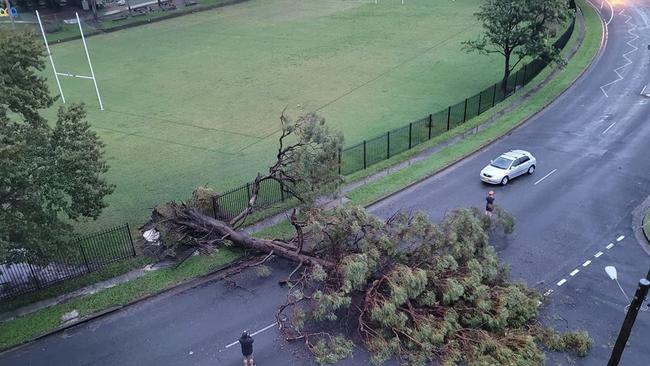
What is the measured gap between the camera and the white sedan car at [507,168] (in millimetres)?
26578

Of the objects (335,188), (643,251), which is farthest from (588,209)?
(335,188)

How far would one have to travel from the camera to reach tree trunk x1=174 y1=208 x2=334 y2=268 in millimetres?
20984

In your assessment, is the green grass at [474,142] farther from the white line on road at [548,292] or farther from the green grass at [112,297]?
the white line on road at [548,292]

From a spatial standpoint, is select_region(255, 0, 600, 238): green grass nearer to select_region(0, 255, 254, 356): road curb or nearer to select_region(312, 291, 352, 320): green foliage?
select_region(0, 255, 254, 356): road curb

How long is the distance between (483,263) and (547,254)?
4.90m

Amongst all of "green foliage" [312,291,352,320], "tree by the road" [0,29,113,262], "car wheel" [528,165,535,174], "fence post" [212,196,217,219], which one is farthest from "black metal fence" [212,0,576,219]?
"green foliage" [312,291,352,320]

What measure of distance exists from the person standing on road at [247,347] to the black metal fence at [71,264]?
7480 mm

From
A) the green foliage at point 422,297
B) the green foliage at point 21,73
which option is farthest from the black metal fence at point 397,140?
the green foliage at point 21,73

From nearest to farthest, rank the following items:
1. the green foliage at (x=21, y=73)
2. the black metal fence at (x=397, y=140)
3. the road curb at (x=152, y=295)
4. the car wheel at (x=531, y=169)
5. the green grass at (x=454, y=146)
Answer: the road curb at (x=152, y=295)
the green foliage at (x=21, y=73)
the black metal fence at (x=397, y=140)
the green grass at (x=454, y=146)
the car wheel at (x=531, y=169)

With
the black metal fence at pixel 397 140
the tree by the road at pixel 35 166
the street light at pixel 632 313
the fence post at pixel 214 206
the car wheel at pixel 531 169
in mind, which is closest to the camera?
the street light at pixel 632 313

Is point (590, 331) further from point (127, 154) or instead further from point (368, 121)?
point (127, 154)

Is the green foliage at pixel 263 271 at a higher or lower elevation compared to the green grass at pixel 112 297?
higher

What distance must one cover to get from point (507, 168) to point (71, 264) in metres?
20.0

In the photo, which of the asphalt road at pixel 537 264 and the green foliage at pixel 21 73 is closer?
the asphalt road at pixel 537 264
